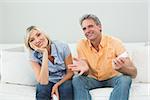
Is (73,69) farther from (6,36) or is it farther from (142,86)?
(6,36)

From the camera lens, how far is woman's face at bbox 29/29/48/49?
2006 millimetres

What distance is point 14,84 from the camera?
221 centimetres

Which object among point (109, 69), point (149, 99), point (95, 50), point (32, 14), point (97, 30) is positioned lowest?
point (149, 99)

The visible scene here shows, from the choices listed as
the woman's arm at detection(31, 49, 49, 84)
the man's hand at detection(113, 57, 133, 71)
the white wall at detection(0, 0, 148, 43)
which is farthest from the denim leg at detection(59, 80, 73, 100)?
the white wall at detection(0, 0, 148, 43)

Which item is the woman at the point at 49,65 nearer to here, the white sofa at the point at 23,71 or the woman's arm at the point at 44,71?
the woman's arm at the point at 44,71

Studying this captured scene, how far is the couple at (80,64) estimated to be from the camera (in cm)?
193

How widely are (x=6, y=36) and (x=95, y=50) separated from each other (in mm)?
1042

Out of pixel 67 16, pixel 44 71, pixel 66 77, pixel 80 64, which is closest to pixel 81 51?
pixel 80 64

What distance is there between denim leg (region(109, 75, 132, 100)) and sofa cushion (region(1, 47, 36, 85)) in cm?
69

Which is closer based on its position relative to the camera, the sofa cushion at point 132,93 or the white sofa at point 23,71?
the sofa cushion at point 132,93

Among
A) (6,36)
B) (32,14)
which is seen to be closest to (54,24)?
(32,14)

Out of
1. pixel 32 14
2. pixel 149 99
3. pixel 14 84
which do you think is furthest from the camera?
pixel 32 14

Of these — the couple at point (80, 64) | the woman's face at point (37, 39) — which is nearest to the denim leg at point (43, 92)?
the couple at point (80, 64)

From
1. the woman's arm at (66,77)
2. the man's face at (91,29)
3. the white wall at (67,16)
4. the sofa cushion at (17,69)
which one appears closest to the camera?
the woman's arm at (66,77)
